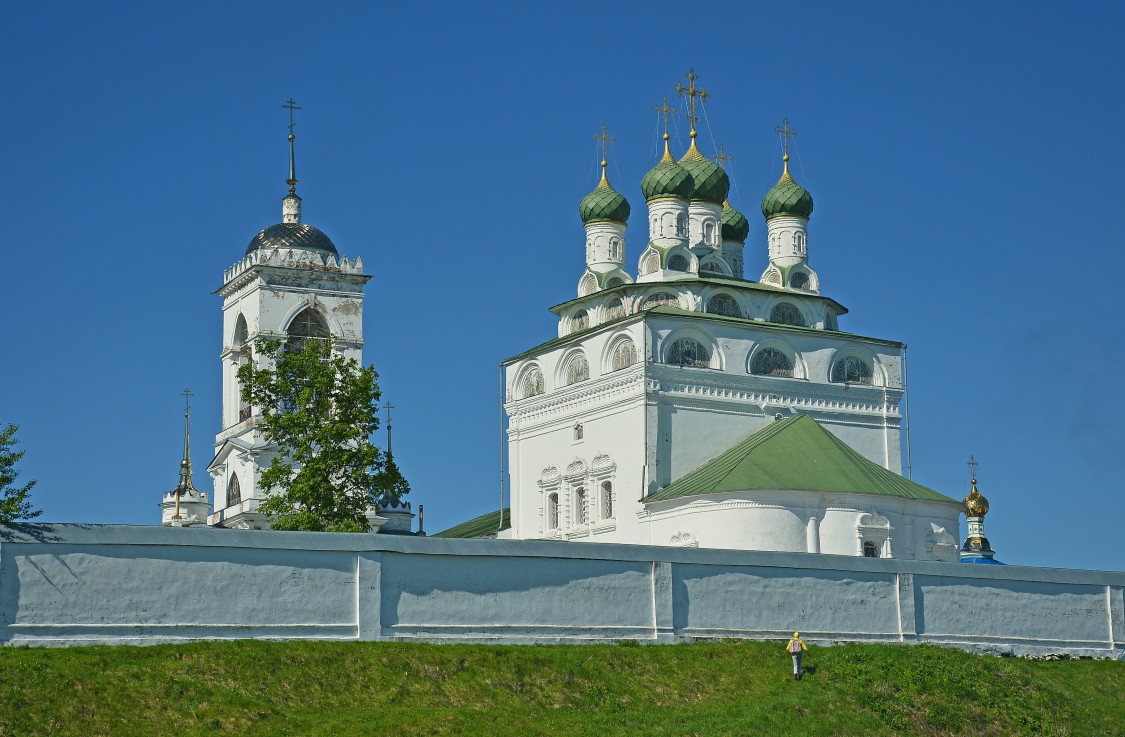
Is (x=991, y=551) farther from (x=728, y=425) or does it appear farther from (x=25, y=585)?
(x=25, y=585)

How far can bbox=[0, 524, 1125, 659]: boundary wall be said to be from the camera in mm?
20469

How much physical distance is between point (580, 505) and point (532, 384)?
321 cm

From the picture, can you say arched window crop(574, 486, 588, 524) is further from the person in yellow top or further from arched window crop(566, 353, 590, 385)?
the person in yellow top

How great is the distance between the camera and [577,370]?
37.9m

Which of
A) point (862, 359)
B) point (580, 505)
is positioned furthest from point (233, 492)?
point (862, 359)

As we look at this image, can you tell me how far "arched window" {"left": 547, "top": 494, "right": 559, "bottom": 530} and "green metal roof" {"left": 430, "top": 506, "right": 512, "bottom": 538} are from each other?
1630mm

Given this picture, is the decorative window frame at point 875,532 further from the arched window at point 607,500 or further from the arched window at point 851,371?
the arched window at point 607,500

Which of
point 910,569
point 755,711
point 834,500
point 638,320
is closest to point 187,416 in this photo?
point 638,320

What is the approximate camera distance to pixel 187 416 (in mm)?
48812

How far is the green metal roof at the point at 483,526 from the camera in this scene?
40.6m

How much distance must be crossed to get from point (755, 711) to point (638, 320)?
50.1 feet

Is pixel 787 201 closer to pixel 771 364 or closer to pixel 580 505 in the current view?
pixel 771 364

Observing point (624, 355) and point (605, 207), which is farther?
point (605, 207)

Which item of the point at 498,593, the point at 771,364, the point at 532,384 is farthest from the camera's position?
the point at 532,384
